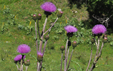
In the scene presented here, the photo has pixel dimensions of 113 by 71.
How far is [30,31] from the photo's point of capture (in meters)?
12.6

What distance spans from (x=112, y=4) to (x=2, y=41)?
8328 mm

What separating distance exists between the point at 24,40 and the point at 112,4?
23.1ft

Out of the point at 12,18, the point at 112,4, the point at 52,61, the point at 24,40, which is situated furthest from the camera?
the point at 12,18

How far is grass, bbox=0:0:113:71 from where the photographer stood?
8922mm

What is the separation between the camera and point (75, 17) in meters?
14.6

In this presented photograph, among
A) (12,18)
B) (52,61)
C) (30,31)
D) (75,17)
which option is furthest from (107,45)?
(12,18)

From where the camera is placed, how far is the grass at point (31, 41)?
8922 millimetres

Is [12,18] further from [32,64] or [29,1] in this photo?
[32,64]

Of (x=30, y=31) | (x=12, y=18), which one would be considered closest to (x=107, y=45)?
(x=30, y=31)

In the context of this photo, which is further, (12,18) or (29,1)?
(29,1)

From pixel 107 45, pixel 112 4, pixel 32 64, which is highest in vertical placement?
pixel 112 4

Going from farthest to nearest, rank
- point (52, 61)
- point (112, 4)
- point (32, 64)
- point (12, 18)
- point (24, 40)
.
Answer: point (12, 18)
point (24, 40)
point (112, 4)
point (52, 61)
point (32, 64)

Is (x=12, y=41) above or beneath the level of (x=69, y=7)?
beneath

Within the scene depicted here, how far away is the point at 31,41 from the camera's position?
12.0 meters
